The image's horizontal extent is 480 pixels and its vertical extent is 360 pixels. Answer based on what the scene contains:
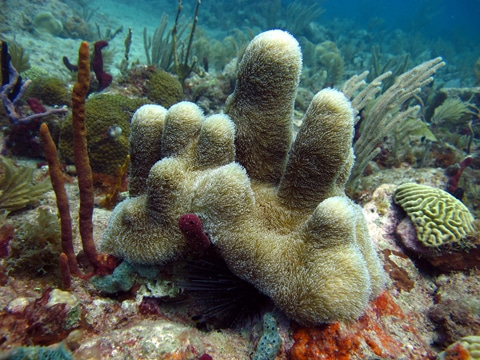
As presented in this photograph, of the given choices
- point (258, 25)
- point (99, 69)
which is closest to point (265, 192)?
point (99, 69)

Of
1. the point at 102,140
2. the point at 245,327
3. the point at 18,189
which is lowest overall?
the point at 245,327

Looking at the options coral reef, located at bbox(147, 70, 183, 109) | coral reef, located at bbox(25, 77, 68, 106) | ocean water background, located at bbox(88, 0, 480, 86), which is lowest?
coral reef, located at bbox(25, 77, 68, 106)

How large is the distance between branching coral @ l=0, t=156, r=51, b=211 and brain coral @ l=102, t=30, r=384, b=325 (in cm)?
124

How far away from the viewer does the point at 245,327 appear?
6.52 ft

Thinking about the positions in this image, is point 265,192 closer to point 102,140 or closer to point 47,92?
point 102,140

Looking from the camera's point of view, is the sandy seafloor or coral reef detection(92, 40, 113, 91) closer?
the sandy seafloor

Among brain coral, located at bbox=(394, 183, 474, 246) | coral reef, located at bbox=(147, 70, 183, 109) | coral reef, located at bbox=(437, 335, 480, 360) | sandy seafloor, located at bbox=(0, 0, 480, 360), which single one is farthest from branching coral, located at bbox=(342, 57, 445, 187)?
coral reef, located at bbox=(147, 70, 183, 109)

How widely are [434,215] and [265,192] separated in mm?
1978

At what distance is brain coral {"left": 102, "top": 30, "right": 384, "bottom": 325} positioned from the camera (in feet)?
5.52

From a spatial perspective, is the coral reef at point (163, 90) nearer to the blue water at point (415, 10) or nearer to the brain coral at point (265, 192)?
the brain coral at point (265, 192)

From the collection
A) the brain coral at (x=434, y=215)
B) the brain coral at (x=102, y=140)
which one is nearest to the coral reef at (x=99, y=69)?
the brain coral at (x=102, y=140)

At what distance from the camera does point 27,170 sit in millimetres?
2955

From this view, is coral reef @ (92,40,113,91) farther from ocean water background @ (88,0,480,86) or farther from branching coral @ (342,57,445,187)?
ocean water background @ (88,0,480,86)

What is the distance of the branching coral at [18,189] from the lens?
8.77ft
